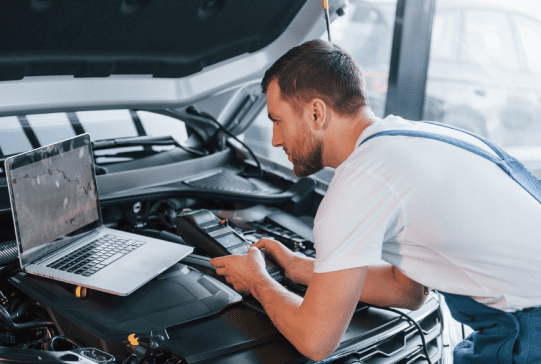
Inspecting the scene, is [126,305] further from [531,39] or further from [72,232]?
[531,39]

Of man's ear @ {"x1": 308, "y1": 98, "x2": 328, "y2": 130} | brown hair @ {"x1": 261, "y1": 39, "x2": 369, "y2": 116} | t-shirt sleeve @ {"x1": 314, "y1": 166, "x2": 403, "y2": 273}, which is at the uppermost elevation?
brown hair @ {"x1": 261, "y1": 39, "x2": 369, "y2": 116}

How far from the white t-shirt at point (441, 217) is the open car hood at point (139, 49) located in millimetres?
727

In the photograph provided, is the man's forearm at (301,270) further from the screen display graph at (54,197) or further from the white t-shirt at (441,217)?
the screen display graph at (54,197)

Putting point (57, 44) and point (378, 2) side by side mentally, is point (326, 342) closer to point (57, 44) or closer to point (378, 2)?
point (57, 44)

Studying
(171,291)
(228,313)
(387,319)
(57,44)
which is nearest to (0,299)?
(171,291)

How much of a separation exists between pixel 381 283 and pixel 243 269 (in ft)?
0.97

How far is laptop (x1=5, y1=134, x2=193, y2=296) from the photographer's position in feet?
3.33

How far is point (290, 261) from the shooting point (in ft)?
3.69

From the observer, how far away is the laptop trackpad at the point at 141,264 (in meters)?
1.07

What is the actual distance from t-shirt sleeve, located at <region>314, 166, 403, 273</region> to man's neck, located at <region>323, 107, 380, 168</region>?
16cm

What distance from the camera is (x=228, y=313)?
97cm

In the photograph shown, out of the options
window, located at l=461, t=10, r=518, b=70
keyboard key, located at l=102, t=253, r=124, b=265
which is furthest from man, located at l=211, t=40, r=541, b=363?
window, located at l=461, t=10, r=518, b=70

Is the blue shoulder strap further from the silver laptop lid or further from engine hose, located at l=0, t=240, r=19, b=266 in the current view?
engine hose, located at l=0, t=240, r=19, b=266

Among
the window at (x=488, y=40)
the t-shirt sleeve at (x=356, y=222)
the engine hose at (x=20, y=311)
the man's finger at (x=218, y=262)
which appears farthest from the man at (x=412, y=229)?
the window at (x=488, y=40)
